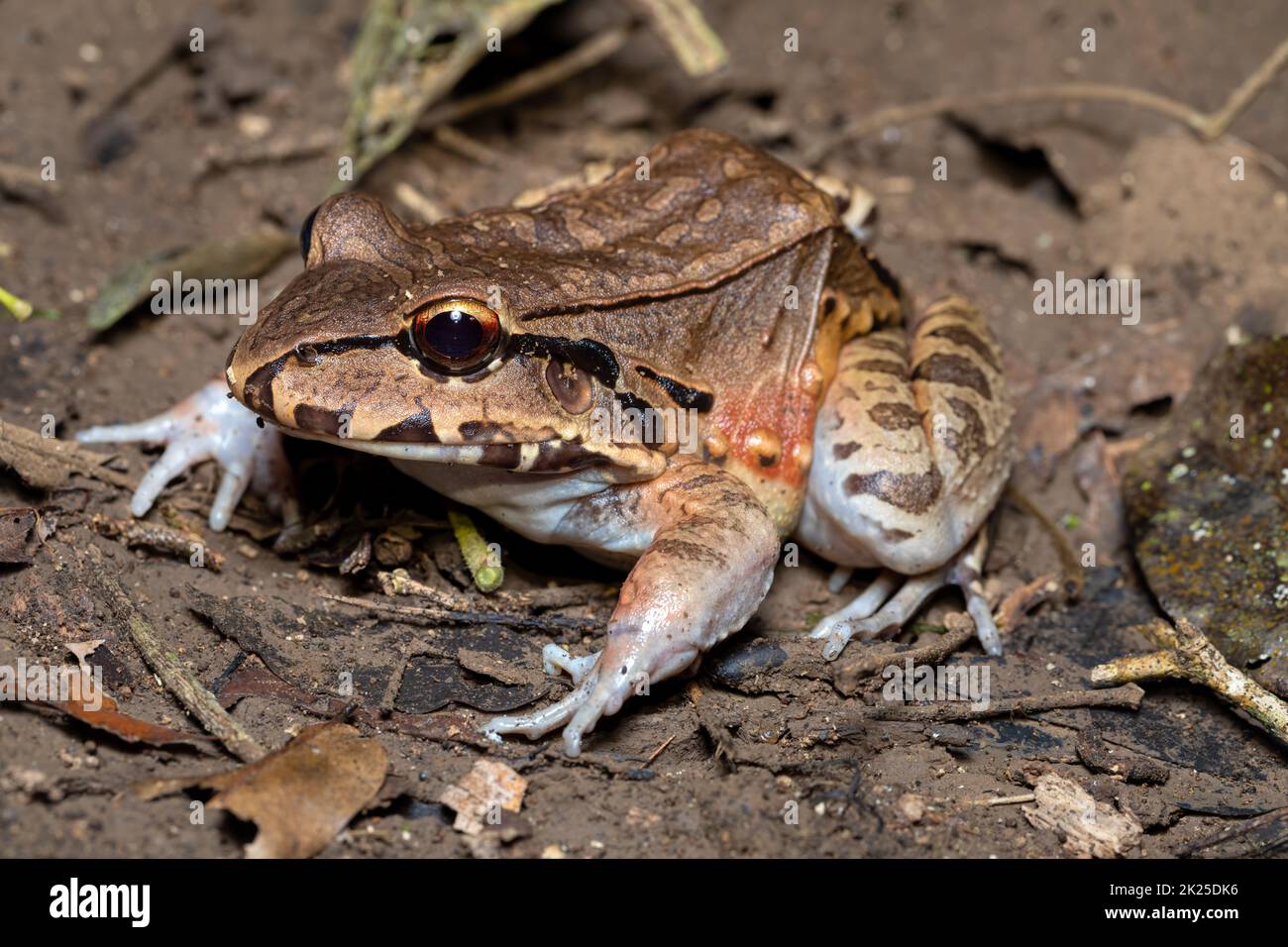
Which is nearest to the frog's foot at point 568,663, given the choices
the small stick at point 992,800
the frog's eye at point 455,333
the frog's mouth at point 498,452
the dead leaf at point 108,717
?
the frog's mouth at point 498,452

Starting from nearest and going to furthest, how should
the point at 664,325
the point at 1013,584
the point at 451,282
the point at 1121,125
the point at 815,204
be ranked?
1. the point at 451,282
2. the point at 664,325
3. the point at 815,204
4. the point at 1013,584
5. the point at 1121,125

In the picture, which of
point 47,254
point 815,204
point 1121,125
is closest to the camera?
point 815,204

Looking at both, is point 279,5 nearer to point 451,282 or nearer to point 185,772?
point 451,282

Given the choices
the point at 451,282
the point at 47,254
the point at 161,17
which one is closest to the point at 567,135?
the point at 161,17

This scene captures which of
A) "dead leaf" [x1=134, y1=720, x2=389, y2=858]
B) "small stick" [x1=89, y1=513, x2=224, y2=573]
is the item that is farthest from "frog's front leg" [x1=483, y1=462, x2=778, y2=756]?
"small stick" [x1=89, y1=513, x2=224, y2=573]

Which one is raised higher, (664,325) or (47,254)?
(47,254)

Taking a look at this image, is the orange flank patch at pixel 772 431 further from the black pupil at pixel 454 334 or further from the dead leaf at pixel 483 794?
the dead leaf at pixel 483 794

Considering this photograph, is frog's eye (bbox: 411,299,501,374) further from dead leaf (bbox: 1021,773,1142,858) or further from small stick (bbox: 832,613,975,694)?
dead leaf (bbox: 1021,773,1142,858)

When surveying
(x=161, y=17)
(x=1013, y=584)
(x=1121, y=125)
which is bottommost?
(x=1013, y=584)
